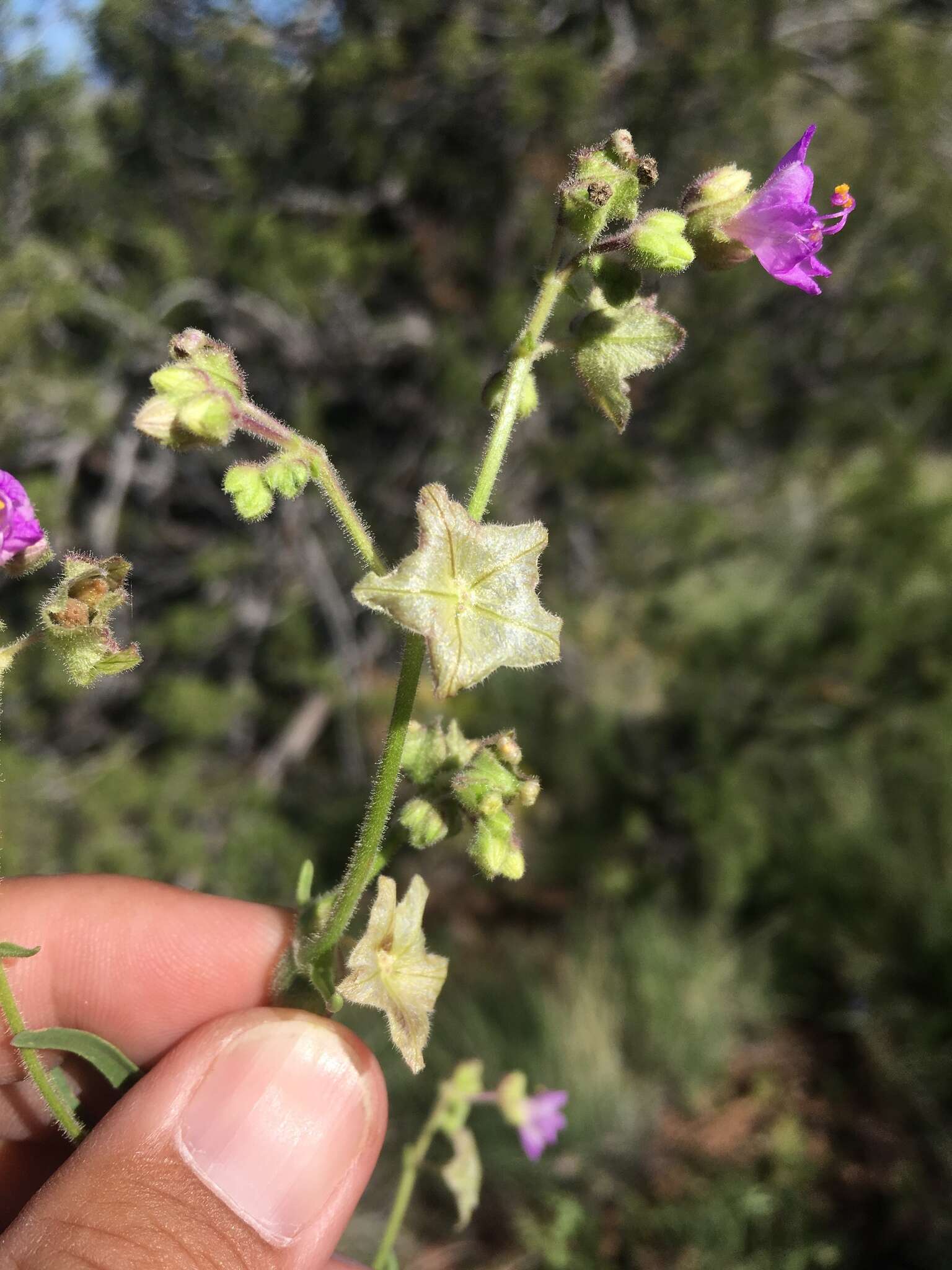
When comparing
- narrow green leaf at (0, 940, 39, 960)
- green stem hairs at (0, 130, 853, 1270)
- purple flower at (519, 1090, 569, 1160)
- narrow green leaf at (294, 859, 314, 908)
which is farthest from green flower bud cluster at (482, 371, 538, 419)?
purple flower at (519, 1090, 569, 1160)

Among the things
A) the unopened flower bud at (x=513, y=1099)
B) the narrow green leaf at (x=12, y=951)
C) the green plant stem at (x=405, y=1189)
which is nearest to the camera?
the narrow green leaf at (x=12, y=951)

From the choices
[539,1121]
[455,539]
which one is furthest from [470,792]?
[539,1121]

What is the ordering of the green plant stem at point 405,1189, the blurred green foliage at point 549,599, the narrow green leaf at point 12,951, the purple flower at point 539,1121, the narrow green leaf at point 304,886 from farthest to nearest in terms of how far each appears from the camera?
the blurred green foliage at point 549,599, the purple flower at point 539,1121, the green plant stem at point 405,1189, the narrow green leaf at point 304,886, the narrow green leaf at point 12,951

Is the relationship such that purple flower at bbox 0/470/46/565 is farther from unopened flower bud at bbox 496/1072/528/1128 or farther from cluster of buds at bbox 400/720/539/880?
unopened flower bud at bbox 496/1072/528/1128

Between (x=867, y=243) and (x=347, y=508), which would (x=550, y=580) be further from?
(x=347, y=508)

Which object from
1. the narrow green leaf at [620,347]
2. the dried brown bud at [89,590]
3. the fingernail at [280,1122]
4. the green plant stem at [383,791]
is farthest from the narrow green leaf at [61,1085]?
the narrow green leaf at [620,347]

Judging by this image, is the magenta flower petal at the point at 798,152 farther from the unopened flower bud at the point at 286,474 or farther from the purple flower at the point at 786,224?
the unopened flower bud at the point at 286,474

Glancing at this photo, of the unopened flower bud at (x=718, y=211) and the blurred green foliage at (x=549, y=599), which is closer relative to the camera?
the unopened flower bud at (x=718, y=211)
